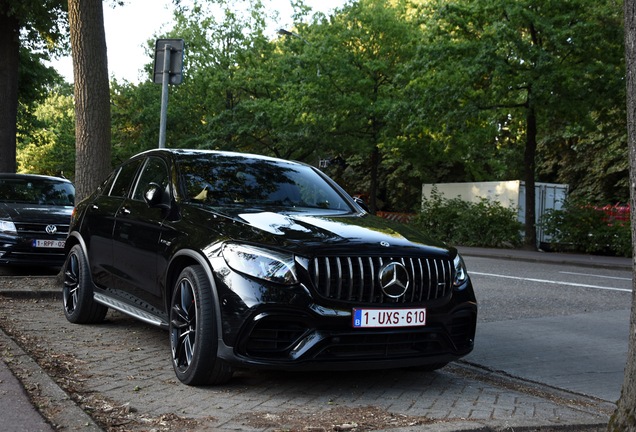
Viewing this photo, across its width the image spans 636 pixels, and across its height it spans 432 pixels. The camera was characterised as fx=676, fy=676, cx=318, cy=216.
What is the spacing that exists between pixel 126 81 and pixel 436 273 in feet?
117

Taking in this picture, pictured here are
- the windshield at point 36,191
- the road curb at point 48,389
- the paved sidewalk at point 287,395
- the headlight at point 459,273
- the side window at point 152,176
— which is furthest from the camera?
the windshield at point 36,191

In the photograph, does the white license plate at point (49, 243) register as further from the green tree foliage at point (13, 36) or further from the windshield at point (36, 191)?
the green tree foliage at point (13, 36)

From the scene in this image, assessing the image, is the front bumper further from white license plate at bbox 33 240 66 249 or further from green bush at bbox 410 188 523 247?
green bush at bbox 410 188 523 247

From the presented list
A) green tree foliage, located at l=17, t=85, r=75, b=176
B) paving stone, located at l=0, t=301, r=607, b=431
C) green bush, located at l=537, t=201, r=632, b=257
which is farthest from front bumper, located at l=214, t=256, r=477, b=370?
green tree foliage, located at l=17, t=85, r=75, b=176

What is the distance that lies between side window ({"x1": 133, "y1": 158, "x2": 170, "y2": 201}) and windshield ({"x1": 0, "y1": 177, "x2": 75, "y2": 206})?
606 centimetres

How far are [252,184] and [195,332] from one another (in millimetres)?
1523

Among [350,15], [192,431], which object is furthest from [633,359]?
[350,15]

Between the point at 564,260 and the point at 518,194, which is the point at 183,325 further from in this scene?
the point at 518,194

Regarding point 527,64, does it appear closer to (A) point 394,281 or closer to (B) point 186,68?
(A) point 394,281

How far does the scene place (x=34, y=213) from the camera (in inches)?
403

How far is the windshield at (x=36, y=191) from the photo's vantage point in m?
11.2

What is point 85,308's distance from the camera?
6.34 meters

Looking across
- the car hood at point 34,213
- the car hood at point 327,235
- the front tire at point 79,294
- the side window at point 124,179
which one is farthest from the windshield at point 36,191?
the car hood at point 327,235

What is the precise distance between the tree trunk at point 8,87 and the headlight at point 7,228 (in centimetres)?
896
